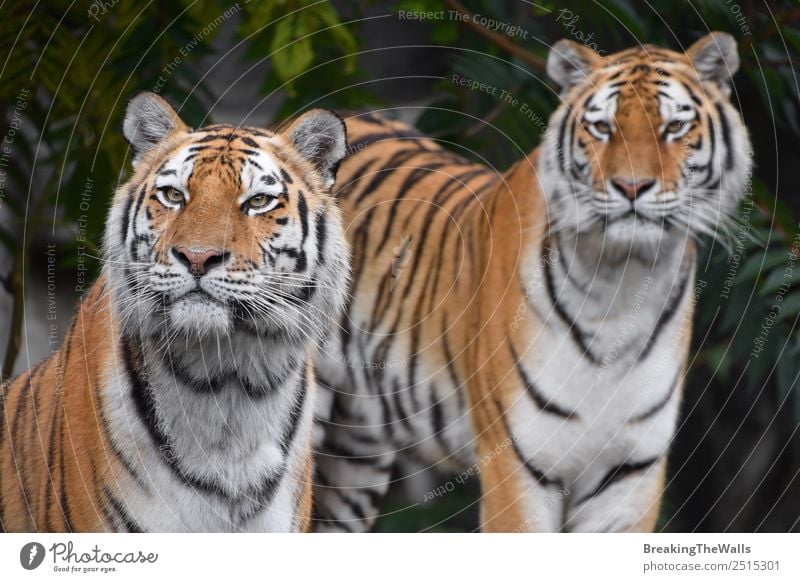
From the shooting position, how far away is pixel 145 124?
1.80 m

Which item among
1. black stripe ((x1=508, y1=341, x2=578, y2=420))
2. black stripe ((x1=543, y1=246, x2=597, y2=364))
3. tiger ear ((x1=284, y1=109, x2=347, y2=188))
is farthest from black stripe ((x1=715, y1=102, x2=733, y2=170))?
tiger ear ((x1=284, y1=109, x2=347, y2=188))

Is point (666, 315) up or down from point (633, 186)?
down

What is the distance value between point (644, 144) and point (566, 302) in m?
0.34

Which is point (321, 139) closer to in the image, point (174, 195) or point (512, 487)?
point (174, 195)

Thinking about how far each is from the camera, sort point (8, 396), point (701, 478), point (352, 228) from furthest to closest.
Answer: point (701, 478), point (352, 228), point (8, 396)

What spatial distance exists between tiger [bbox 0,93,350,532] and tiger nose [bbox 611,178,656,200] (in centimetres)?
55

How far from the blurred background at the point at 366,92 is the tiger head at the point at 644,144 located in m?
0.04

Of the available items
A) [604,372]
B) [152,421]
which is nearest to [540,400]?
[604,372]

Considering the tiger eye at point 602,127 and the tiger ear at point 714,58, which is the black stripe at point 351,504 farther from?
the tiger ear at point 714,58

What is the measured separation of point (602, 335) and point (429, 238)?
0.45 meters

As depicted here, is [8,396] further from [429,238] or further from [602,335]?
[602,335]

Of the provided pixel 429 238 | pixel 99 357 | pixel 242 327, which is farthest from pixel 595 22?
pixel 99 357

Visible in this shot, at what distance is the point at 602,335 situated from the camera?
2.16m

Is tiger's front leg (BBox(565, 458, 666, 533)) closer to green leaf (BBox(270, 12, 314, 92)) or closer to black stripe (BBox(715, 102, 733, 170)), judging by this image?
black stripe (BBox(715, 102, 733, 170))
